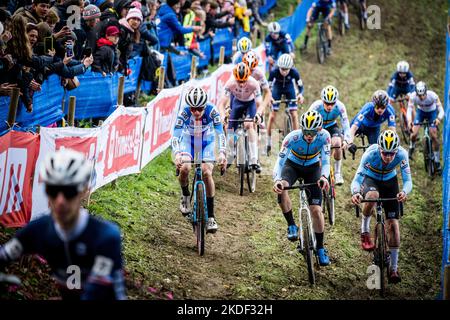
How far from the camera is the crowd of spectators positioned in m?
10.7

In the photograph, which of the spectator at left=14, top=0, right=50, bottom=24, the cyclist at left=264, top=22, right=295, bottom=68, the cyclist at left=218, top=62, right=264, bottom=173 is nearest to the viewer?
the spectator at left=14, top=0, right=50, bottom=24

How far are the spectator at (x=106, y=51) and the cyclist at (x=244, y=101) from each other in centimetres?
244

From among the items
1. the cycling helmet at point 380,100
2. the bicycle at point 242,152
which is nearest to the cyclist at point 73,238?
the bicycle at point 242,152

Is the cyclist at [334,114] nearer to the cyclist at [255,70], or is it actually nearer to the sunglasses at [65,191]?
the cyclist at [255,70]

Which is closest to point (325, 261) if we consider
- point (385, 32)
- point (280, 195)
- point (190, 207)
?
point (280, 195)

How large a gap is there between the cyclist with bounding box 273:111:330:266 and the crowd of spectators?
3570 mm

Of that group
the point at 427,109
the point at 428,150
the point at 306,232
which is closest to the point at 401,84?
the point at 427,109

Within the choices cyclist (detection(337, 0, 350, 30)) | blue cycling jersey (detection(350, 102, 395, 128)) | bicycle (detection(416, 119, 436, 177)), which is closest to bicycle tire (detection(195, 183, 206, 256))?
blue cycling jersey (detection(350, 102, 395, 128))

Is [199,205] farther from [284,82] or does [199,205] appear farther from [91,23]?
[284,82]

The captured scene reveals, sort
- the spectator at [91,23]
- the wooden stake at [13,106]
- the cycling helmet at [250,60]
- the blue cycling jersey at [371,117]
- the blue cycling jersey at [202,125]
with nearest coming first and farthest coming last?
1. the wooden stake at [13,106]
2. the blue cycling jersey at [202,125]
3. the spectator at [91,23]
4. the blue cycling jersey at [371,117]
5. the cycling helmet at [250,60]

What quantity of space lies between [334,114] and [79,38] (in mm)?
4997

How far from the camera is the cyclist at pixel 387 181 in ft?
36.6

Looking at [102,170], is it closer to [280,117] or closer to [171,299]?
[171,299]

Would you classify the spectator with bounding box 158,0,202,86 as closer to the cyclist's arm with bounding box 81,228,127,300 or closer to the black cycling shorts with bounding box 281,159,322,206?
the black cycling shorts with bounding box 281,159,322,206
